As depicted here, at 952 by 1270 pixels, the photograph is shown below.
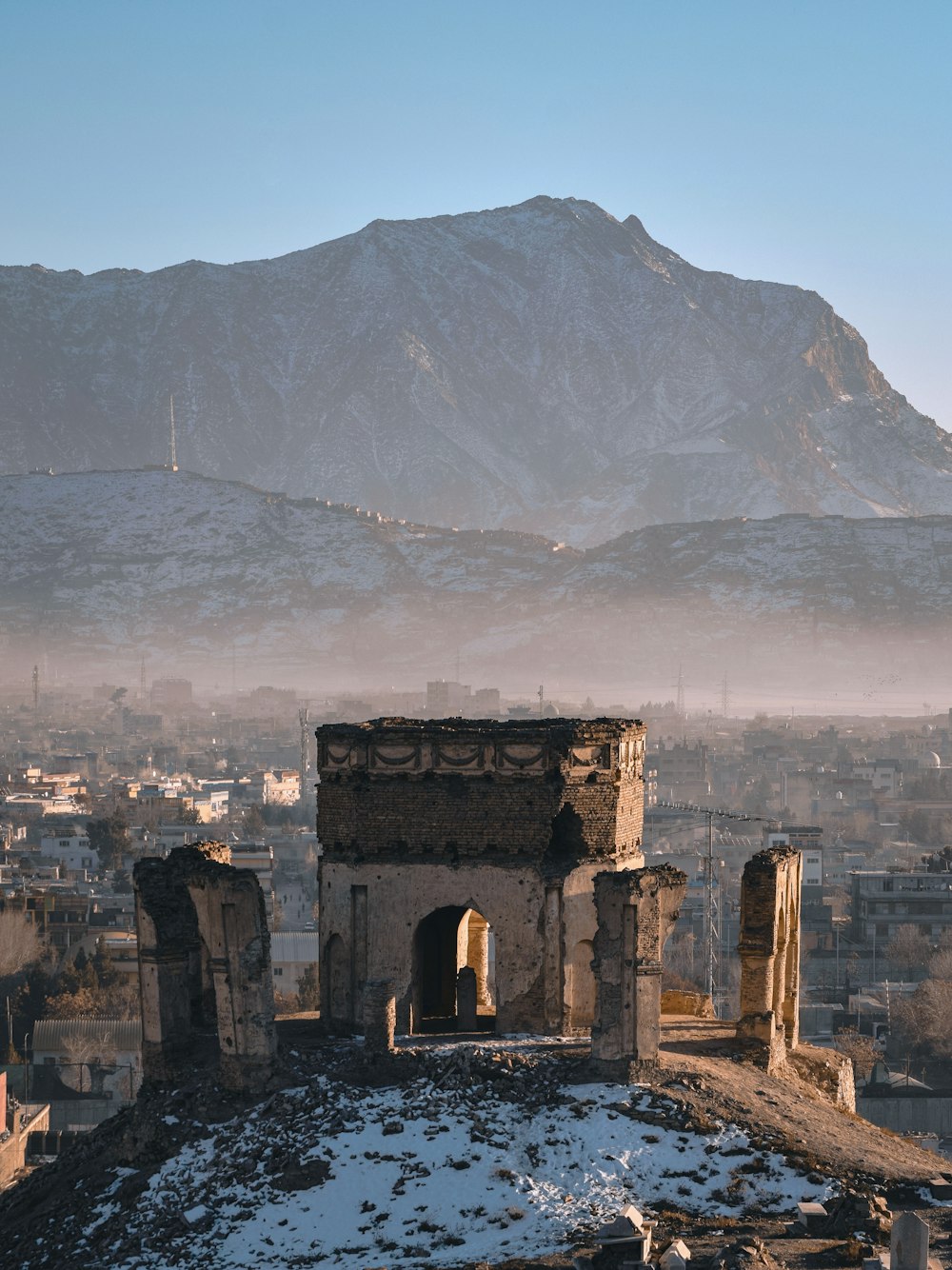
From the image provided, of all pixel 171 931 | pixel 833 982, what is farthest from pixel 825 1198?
pixel 833 982

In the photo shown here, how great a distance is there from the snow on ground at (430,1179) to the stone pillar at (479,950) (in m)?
6.46

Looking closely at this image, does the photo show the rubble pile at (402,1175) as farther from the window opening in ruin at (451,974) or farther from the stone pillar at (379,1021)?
the window opening in ruin at (451,974)

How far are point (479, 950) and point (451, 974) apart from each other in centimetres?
155

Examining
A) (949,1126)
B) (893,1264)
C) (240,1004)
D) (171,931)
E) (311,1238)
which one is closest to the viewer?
(893,1264)

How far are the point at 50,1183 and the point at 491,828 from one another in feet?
21.9

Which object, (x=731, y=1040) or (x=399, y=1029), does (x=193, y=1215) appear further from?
(x=731, y=1040)

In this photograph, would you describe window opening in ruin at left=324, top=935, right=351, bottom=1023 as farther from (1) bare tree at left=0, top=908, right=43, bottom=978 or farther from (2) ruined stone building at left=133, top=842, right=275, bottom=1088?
(1) bare tree at left=0, top=908, right=43, bottom=978

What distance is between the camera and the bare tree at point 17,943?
87.3m

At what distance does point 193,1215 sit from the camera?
2633 cm

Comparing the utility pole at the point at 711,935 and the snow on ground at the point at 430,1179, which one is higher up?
the snow on ground at the point at 430,1179

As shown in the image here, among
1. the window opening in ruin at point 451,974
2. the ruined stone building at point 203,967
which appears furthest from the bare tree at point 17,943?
the ruined stone building at point 203,967

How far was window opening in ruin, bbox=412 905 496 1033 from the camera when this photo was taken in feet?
104

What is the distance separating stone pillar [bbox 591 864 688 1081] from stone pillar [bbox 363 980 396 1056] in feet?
7.45

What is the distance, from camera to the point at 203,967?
3125 cm
